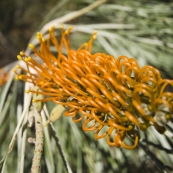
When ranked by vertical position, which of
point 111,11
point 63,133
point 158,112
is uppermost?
point 111,11

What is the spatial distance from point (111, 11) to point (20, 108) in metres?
0.69

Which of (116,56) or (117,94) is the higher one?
(116,56)

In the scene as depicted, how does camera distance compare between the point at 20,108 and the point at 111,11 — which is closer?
the point at 20,108

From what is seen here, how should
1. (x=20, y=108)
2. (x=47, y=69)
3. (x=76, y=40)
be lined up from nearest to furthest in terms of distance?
(x=47, y=69) < (x=20, y=108) < (x=76, y=40)

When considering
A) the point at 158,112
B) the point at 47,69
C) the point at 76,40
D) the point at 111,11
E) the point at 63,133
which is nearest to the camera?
the point at 158,112

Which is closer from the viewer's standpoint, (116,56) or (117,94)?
(117,94)

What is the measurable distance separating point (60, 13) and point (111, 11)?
405 millimetres

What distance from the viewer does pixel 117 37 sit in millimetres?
1117

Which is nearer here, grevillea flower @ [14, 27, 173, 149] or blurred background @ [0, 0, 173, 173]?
grevillea flower @ [14, 27, 173, 149]

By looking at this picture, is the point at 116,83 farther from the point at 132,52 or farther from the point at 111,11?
the point at 111,11

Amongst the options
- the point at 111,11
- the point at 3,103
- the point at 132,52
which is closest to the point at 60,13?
the point at 111,11

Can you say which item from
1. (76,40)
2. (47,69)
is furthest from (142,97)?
(76,40)

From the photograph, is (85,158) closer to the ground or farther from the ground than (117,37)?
closer to the ground

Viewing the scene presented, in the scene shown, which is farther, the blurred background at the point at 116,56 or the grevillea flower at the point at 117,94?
the blurred background at the point at 116,56
